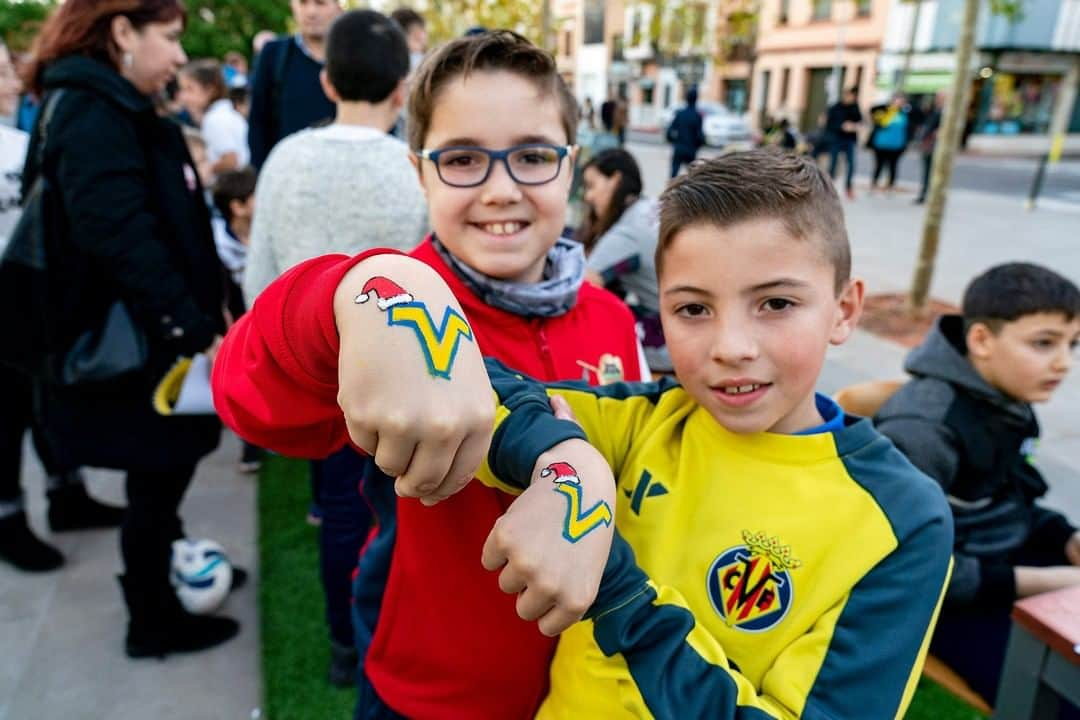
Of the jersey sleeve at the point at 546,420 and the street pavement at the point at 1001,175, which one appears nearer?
the jersey sleeve at the point at 546,420

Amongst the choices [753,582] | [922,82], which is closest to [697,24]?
[753,582]

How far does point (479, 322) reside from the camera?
1.41 metres

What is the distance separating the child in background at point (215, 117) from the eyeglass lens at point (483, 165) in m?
4.23

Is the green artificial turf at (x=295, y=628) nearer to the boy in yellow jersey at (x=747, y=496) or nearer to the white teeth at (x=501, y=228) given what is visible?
the boy in yellow jersey at (x=747, y=496)

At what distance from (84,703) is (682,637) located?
2471mm

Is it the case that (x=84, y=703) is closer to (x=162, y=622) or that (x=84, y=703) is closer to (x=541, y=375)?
(x=162, y=622)

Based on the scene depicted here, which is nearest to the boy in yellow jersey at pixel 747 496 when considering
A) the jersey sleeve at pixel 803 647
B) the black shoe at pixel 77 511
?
the jersey sleeve at pixel 803 647

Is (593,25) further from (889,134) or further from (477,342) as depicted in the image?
(477,342)

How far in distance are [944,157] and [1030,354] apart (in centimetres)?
511

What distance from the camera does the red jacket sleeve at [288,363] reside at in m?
0.85

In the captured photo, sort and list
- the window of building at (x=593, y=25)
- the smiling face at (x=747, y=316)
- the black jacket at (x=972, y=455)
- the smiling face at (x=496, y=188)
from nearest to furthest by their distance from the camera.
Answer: the smiling face at (x=747, y=316), the smiling face at (x=496, y=188), the black jacket at (x=972, y=455), the window of building at (x=593, y=25)

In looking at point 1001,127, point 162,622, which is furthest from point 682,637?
point 1001,127

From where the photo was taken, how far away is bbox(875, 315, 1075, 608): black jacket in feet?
6.55

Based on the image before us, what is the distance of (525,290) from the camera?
143 centimetres
